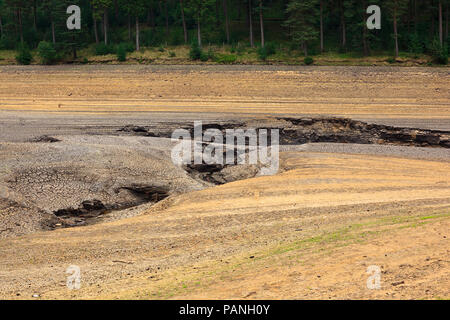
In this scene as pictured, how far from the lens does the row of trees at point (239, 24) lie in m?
40.1

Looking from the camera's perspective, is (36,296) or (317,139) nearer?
(36,296)

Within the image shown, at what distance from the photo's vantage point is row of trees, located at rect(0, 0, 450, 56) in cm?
4012

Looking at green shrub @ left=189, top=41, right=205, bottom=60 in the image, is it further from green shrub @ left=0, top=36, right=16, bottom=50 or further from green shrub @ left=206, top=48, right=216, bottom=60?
green shrub @ left=0, top=36, right=16, bottom=50

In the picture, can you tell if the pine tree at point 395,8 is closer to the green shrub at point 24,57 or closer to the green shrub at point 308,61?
the green shrub at point 308,61

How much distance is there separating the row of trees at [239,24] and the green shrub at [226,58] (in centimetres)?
362

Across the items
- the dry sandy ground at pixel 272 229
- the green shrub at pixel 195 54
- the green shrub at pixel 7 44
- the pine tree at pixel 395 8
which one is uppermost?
the pine tree at pixel 395 8

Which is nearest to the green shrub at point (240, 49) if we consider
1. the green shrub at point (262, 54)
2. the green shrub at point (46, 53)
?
the green shrub at point (262, 54)

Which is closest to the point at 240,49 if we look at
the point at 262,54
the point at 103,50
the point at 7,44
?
the point at 262,54

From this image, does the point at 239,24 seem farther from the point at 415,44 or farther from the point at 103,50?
the point at 415,44

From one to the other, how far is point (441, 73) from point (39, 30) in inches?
1367

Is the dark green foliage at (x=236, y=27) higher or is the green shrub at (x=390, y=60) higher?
the dark green foliage at (x=236, y=27)

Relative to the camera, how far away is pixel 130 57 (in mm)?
39281
